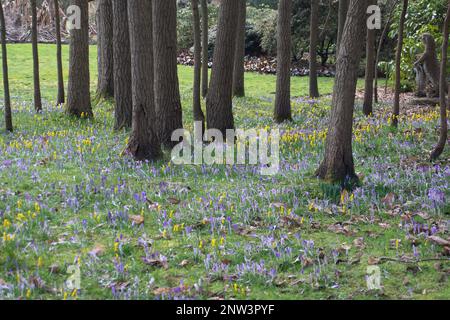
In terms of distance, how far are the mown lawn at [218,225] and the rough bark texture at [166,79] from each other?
0.96 m

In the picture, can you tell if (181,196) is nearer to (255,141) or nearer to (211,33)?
(255,141)

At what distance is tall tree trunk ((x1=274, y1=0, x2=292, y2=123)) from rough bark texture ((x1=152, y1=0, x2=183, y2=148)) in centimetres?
466

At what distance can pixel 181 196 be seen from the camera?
27.7 feet

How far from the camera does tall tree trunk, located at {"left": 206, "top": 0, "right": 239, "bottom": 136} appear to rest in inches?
499

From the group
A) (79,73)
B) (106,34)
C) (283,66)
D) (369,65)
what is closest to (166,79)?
(79,73)

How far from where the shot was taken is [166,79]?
38.7 feet

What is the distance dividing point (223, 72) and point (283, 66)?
386cm

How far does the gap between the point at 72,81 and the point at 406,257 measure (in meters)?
11.5

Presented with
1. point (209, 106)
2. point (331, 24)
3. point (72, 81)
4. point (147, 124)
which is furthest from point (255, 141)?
point (331, 24)

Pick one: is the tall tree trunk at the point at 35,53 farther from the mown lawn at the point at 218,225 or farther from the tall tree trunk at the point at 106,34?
the mown lawn at the point at 218,225

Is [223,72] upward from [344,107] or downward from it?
upward

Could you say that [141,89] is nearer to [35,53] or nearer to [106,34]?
[35,53]

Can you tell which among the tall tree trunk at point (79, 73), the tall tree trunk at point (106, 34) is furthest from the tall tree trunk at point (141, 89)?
the tall tree trunk at point (106, 34)

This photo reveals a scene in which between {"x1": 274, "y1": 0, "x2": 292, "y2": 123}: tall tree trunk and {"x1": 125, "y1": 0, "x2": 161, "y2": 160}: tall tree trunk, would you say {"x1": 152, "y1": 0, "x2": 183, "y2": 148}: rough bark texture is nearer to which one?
{"x1": 125, "y1": 0, "x2": 161, "y2": 160}: tall tree trunk
